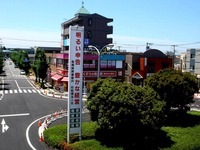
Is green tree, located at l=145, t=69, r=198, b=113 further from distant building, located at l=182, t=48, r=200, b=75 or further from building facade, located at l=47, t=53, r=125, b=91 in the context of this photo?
distant building, located at l=182, t=48, r=200, b=75

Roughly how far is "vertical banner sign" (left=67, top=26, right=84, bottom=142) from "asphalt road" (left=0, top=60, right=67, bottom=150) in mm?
2904

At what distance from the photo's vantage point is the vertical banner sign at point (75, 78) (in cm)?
2222

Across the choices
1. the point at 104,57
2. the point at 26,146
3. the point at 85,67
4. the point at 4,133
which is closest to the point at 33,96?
the point at 85,67

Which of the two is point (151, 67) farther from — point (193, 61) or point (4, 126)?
point (4, 126)

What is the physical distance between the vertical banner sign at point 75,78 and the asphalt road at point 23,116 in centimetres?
290

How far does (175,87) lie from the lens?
27.6 m

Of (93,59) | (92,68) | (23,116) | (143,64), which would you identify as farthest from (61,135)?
(143,64)

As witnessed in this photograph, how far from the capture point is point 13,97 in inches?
1833

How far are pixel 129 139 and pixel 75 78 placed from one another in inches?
255

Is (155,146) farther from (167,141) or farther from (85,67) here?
(85,67)

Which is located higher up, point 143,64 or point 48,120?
point 143,64

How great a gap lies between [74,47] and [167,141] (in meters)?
10.6

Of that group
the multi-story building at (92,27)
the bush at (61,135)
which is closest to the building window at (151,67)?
the multi-story building at (92,27)

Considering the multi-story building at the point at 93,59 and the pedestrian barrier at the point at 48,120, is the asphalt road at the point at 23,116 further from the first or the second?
the multi-story building at the point at 93,59
